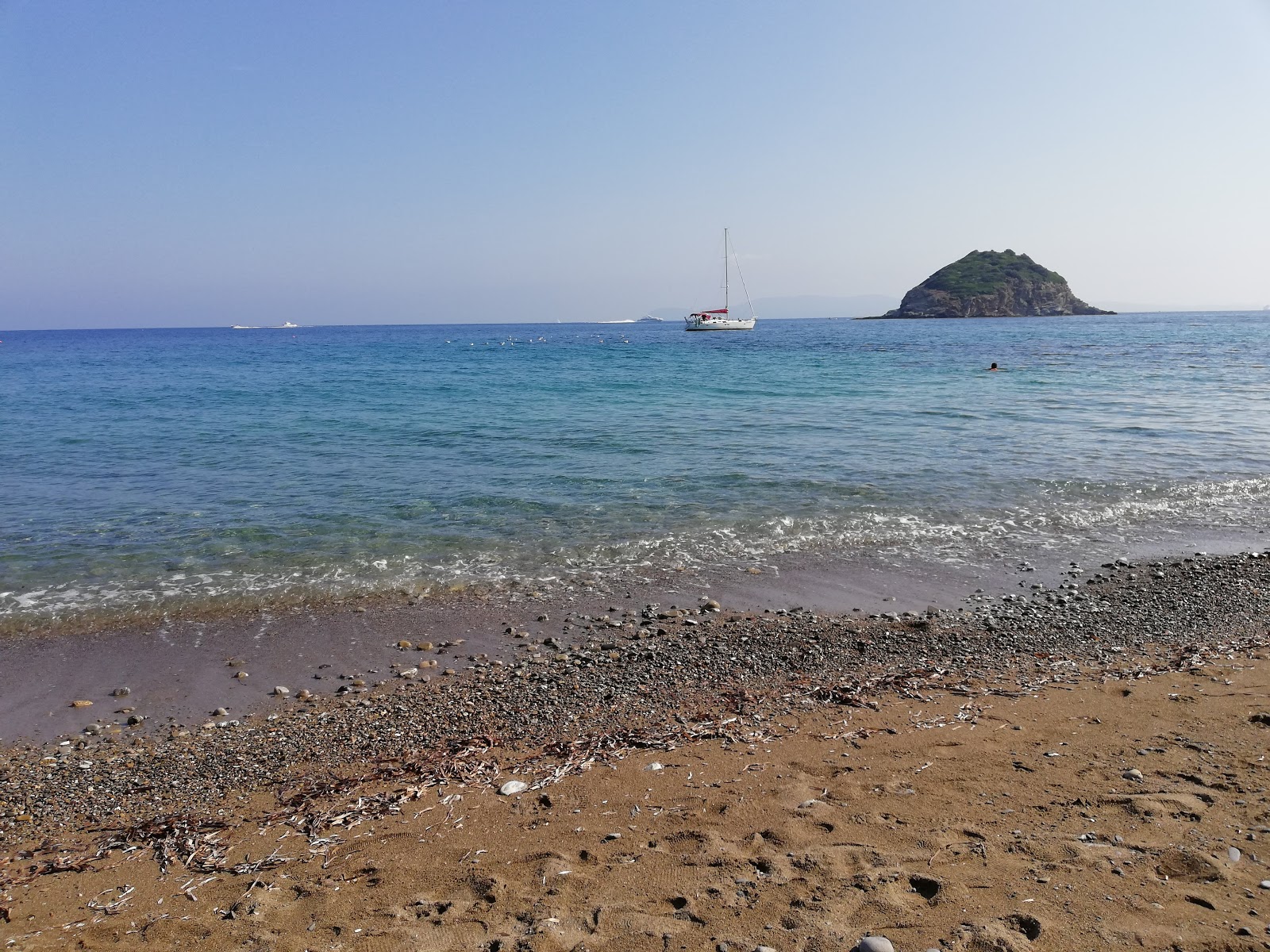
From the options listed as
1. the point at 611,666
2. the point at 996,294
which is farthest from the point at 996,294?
the point at 611,666

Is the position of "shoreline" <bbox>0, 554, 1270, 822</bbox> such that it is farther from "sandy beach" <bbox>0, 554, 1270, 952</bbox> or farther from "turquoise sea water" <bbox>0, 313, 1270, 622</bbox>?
"turquoise sea water" <bbox>0, 313, 1270, 622</bbox>

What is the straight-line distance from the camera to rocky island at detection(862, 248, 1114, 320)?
159m

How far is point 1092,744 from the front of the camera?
5246mm

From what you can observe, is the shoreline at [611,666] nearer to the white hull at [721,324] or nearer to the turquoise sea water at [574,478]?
the turquoise sea water at [574,478]

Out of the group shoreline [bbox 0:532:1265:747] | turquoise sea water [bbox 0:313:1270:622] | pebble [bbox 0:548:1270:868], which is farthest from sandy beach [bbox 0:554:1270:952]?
turquoise sea water [bbox 0:313:1270:622]

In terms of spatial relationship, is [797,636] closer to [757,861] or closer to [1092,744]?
[1092,744]

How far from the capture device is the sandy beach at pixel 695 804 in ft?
11.9

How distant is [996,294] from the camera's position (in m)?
159

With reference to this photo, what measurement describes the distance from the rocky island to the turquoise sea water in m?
A: 137

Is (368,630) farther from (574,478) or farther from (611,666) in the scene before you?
(574,478)

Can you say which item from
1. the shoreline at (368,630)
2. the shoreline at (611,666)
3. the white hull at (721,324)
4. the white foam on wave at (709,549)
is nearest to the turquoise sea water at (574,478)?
the white foam on wave at (709,549)

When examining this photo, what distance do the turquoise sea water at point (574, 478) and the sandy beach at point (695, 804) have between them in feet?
11.4

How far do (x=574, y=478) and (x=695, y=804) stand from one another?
445 inches

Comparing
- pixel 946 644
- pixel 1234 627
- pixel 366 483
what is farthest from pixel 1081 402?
pixel 366 483
